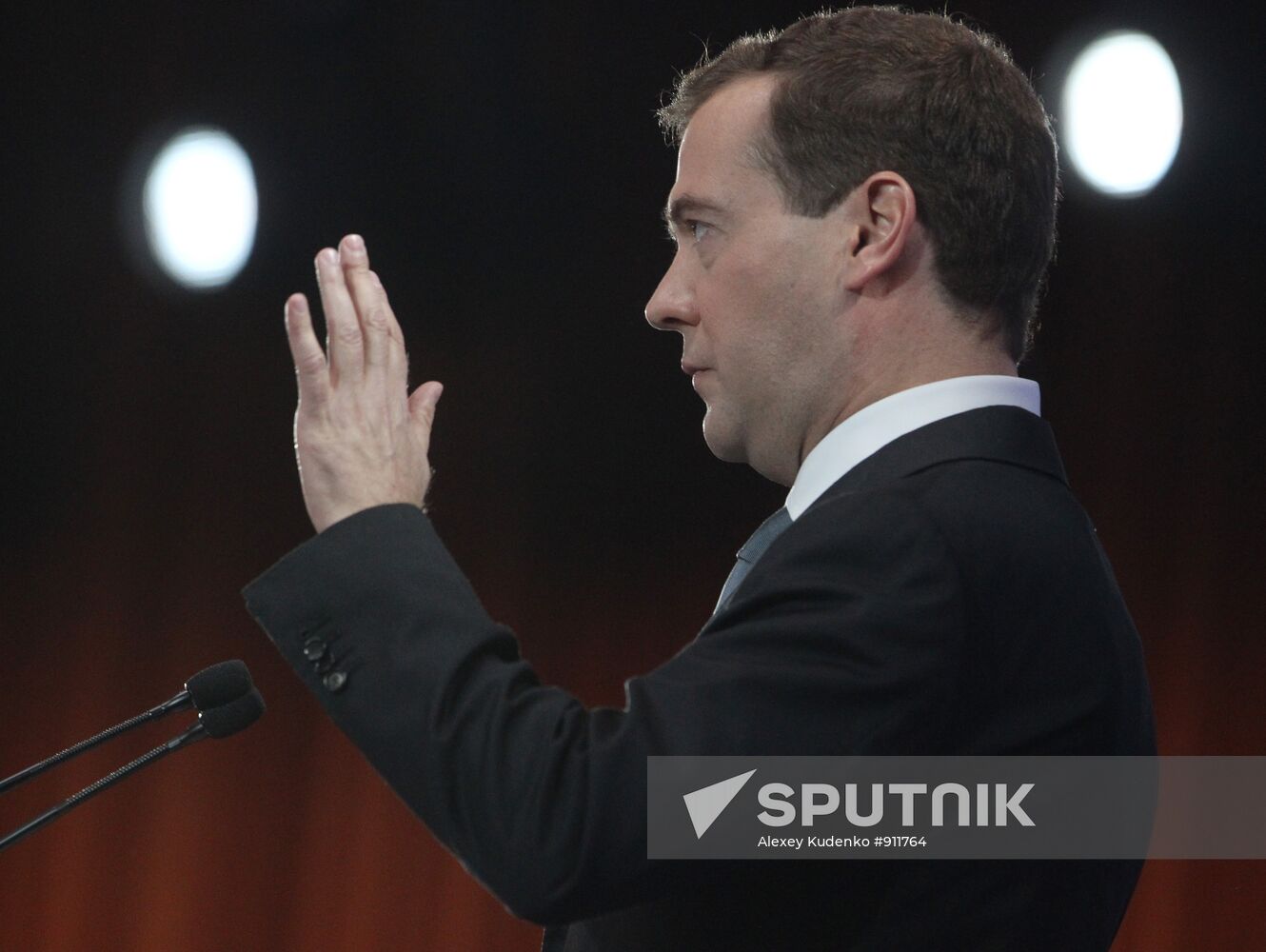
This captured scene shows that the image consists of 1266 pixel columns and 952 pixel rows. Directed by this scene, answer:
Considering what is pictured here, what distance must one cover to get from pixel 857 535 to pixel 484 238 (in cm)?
256

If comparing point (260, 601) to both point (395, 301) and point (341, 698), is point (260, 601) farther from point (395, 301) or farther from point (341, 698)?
point (395, 301)

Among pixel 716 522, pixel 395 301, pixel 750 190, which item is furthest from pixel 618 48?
pixel 750 190

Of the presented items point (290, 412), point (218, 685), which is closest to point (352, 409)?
point (218, 685)

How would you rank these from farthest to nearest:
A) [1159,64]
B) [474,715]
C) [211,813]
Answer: [211,813] → [1159,64] → [474,715]

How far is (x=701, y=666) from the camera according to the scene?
90 centimetres

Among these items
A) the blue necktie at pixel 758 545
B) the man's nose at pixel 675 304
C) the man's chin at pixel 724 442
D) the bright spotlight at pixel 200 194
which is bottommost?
the blue necktie at pixel 758 545

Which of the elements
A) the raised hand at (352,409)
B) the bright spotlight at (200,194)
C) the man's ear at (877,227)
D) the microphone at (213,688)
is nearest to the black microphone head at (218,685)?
the microphone at (213,688)

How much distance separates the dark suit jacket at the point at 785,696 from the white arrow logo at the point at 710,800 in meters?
0.03

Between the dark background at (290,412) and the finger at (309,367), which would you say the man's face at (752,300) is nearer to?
the finger at (309,367)

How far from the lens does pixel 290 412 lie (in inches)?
135

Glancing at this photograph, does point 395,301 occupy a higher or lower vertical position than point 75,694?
higher

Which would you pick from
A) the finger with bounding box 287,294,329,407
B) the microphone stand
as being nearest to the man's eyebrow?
the finger with bounding box 287,294,329,407

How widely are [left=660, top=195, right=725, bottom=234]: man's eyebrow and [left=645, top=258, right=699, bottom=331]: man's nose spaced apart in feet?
0.12

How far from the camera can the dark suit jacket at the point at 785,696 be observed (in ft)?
2.87
